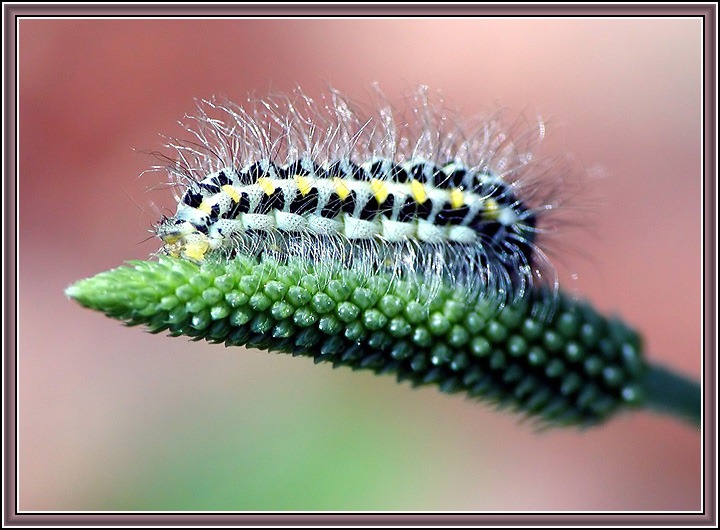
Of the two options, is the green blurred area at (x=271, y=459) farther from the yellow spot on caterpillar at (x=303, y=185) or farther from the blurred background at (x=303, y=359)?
the yellow spot on caterpillar at (x=303, y=185)

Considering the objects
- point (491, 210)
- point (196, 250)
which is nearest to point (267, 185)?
point (196, 250)

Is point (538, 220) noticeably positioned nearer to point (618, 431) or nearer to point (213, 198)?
point (213, 198)

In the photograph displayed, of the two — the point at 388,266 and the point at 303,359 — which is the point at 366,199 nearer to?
the point at 388,266

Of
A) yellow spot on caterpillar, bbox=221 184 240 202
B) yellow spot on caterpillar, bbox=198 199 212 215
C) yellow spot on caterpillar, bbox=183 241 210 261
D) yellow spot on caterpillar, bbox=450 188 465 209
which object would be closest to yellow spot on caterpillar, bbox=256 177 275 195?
yellow spot on caterpillar, bbox=221 184 240 202

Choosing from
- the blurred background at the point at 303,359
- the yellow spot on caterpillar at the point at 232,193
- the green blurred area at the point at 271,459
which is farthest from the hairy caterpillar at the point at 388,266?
the green blurred area at the point at 271,459

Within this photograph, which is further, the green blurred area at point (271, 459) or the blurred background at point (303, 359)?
the blurred background at point (303, 359)

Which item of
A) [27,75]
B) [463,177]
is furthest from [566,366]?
[27,75]
